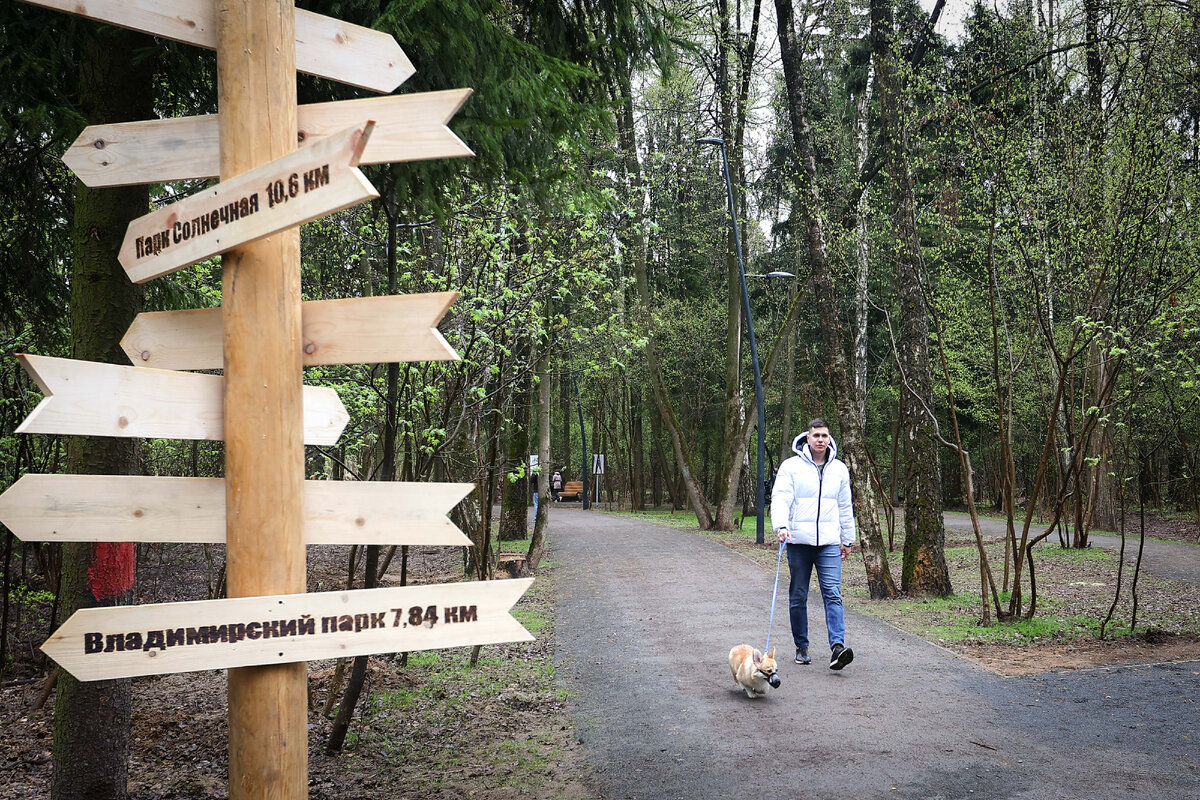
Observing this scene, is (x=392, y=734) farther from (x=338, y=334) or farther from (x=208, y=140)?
(x=208, y=140)

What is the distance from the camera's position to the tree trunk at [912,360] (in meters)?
11.8

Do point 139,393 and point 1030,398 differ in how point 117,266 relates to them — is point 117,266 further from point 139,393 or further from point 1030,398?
point 1030,398

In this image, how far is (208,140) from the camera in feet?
9.16

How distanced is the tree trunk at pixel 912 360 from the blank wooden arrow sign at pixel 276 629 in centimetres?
998

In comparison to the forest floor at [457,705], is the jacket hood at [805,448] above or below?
above

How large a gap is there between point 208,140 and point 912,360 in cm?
1056

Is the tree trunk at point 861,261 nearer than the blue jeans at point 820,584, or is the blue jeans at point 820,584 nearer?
the blue jeans at point 820,584

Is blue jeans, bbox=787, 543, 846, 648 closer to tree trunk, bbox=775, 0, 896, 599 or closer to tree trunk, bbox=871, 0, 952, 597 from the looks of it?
tree trunk, bbox=871, 0, 952, 597

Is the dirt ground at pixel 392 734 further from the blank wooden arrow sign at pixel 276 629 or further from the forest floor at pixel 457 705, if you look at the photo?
the blank wooden arrow sign at pixel 276 629

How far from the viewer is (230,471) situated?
259cm

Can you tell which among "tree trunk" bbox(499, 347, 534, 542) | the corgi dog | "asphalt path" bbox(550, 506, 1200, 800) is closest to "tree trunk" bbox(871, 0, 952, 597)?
"asphalt path" bbox(550, 506, 1200, 800)

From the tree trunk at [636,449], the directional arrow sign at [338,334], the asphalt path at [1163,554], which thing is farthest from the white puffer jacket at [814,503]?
the tree trunk at [636,449]

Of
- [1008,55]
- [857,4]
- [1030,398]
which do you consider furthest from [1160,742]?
[1030,398]

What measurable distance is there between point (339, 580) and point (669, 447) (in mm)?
30647
